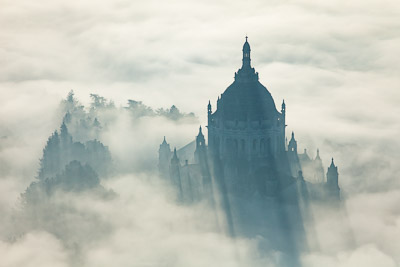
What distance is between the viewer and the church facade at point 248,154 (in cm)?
11938

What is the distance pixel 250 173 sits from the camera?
12169cm

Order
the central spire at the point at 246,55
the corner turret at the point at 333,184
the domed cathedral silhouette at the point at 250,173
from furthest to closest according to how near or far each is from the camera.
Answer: the central spire at the point at 246,55 < the corner turret at the point at 333,184 < the domed cathedral silhouette at the point at 250,173

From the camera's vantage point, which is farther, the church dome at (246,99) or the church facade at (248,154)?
the church dome at (246,99)

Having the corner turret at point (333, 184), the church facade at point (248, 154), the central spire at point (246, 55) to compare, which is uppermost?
the central spire at point (246, 55)

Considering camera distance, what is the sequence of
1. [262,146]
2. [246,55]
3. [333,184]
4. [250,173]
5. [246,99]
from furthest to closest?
[246,55], [262,146], [250,173], [246,99], [333,184]

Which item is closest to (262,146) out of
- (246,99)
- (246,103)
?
(246,103)

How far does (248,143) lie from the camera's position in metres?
122

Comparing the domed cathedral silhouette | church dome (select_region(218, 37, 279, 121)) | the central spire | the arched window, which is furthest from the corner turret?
the central spire

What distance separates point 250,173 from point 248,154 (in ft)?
11.8

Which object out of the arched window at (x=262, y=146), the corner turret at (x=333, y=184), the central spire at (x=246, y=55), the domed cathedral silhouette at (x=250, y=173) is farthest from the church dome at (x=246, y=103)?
the corner turret at (x=333, y=184)

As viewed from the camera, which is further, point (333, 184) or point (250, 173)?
point (250, 173)

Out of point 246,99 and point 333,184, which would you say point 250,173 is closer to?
point 246,99

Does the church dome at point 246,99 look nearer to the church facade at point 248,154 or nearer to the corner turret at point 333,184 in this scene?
the church facade at point 248,154

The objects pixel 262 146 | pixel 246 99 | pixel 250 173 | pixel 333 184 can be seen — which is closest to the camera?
pixel 333 184
